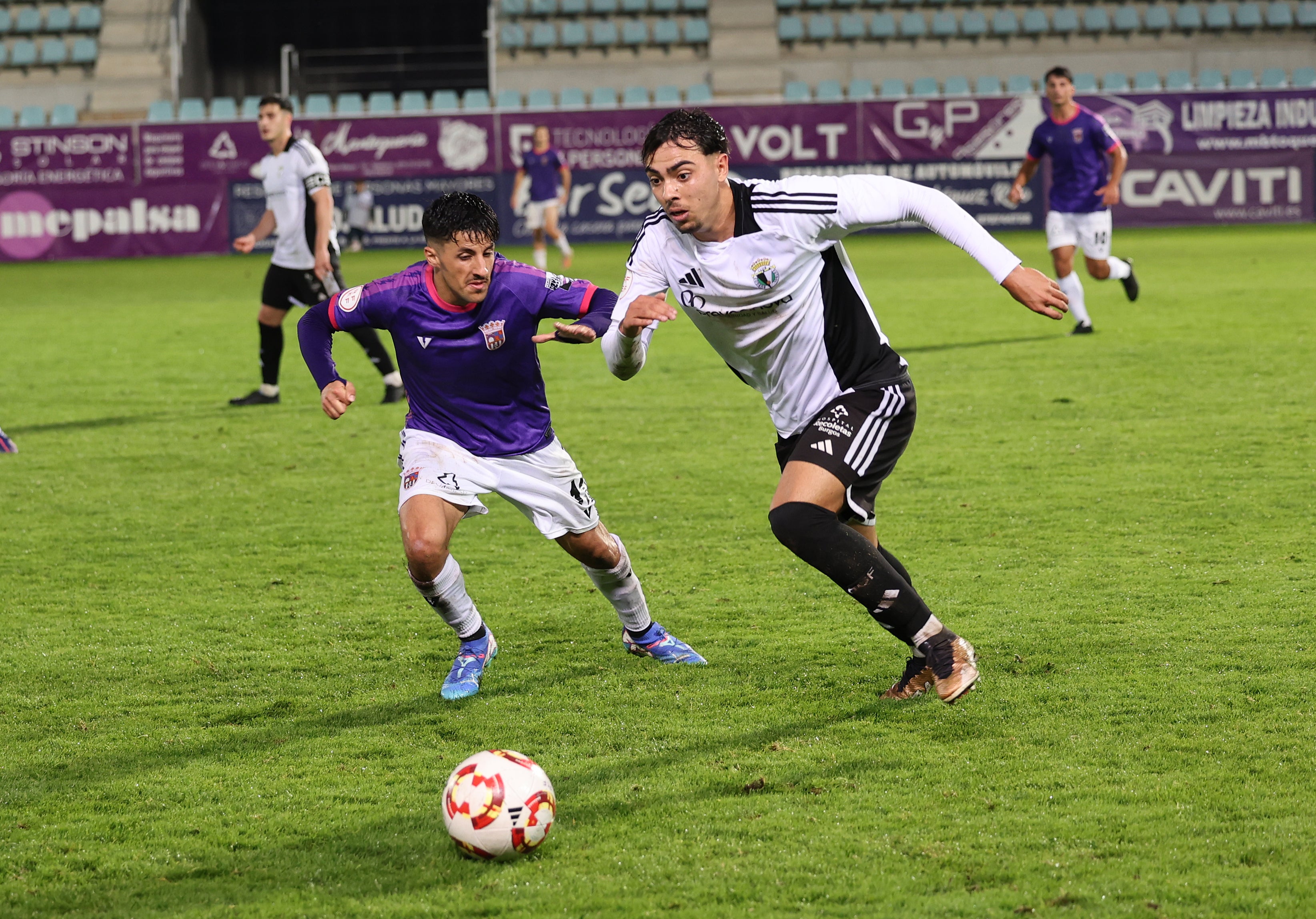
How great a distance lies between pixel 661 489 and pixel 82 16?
→ 1179 inches

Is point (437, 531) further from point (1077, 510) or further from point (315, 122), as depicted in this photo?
point (315, 122)

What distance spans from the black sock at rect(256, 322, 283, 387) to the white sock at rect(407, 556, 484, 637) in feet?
20.3

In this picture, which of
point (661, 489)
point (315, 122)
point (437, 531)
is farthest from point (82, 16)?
point (437, 531)

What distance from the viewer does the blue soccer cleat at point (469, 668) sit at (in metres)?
4.52

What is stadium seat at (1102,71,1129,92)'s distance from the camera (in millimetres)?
29859

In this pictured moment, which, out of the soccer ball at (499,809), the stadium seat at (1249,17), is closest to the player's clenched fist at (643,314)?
the soccer ball at (499,809)

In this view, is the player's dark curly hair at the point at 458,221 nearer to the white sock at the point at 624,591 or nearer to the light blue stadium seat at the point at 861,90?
the white sock at the point at 624,591

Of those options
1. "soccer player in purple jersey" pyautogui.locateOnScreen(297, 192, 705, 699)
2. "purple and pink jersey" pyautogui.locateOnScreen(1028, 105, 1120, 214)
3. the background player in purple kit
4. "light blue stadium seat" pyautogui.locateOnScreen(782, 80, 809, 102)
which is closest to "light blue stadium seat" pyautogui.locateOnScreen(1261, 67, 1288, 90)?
"light blue stadium seat" pyautogui.locateOnScreen(782, 80, 809, 102)

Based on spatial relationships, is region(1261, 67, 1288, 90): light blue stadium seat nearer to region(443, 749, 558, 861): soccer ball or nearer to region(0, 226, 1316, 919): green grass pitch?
region(0, 226, 1316, 919): green grass pitch

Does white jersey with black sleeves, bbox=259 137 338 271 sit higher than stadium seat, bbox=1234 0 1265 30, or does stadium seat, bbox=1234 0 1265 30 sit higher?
stadium seat, bbox=1234 0 1265 30

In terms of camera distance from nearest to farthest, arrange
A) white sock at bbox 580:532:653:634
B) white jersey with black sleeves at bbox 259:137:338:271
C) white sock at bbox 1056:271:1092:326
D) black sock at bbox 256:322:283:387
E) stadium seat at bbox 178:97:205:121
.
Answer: white sock at bbox 580:532:653:634 < white jersey with black sleeves at bbox 259:137:338:271 < black sock at bbox 256:322:283:387 < white sock at bbox 1056:271:1092:326 < stadium seat at bbox 178:97:205:121

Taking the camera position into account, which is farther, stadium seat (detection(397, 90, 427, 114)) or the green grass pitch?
stadium seat (detection(397, 90, 427, 114))

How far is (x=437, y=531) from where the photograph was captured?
176 inches

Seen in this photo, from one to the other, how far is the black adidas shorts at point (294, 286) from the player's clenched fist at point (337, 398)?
6014 mm
